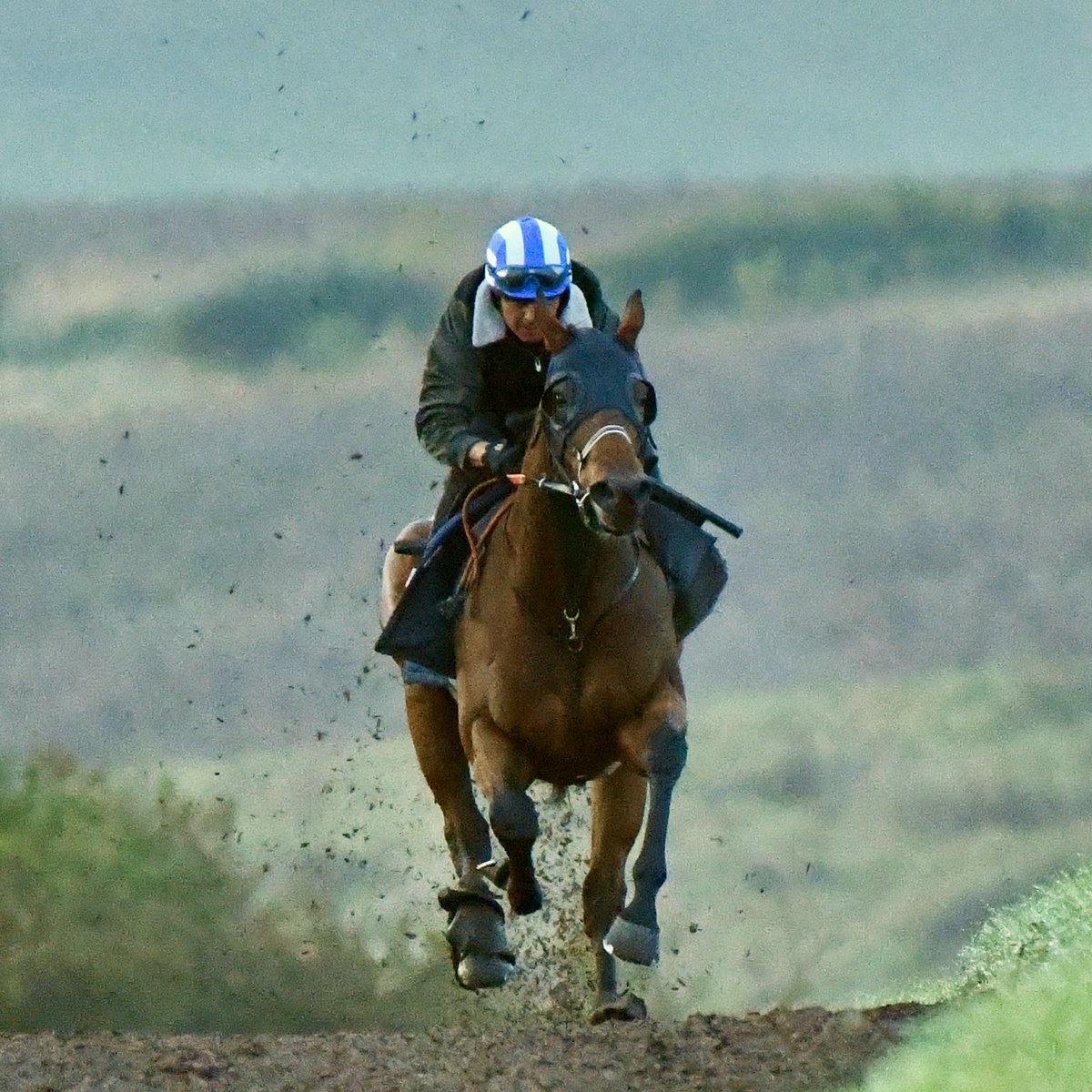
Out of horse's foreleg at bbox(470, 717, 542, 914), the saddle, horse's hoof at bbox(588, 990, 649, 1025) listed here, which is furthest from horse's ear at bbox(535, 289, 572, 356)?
horse's hoof at bbox(588, 990, 649, 1025)

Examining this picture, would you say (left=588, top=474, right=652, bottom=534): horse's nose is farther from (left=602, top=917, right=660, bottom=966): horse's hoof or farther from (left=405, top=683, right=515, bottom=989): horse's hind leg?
(left=405, top=683, right=515, bottom=989): horse's hind leg

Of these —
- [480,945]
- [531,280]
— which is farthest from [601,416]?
[480,945]

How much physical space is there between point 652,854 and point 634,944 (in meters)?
0.37

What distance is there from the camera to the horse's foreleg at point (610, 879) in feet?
38.1

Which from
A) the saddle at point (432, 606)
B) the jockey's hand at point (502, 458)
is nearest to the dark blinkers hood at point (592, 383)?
the jockey's hand at point (502, 458)

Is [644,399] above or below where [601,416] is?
above

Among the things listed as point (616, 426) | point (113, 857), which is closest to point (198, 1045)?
point (616, 426)

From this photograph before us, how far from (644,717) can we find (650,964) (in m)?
1.01

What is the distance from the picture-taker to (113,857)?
16.3 meters

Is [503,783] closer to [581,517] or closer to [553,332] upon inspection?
[581,517]

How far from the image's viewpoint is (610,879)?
38.2 feet

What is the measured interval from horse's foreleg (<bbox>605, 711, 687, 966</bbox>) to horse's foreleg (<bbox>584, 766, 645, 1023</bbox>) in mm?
817

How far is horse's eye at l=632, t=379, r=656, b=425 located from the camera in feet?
32.0

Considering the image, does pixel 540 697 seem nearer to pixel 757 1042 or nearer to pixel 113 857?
pixel 757 1042
